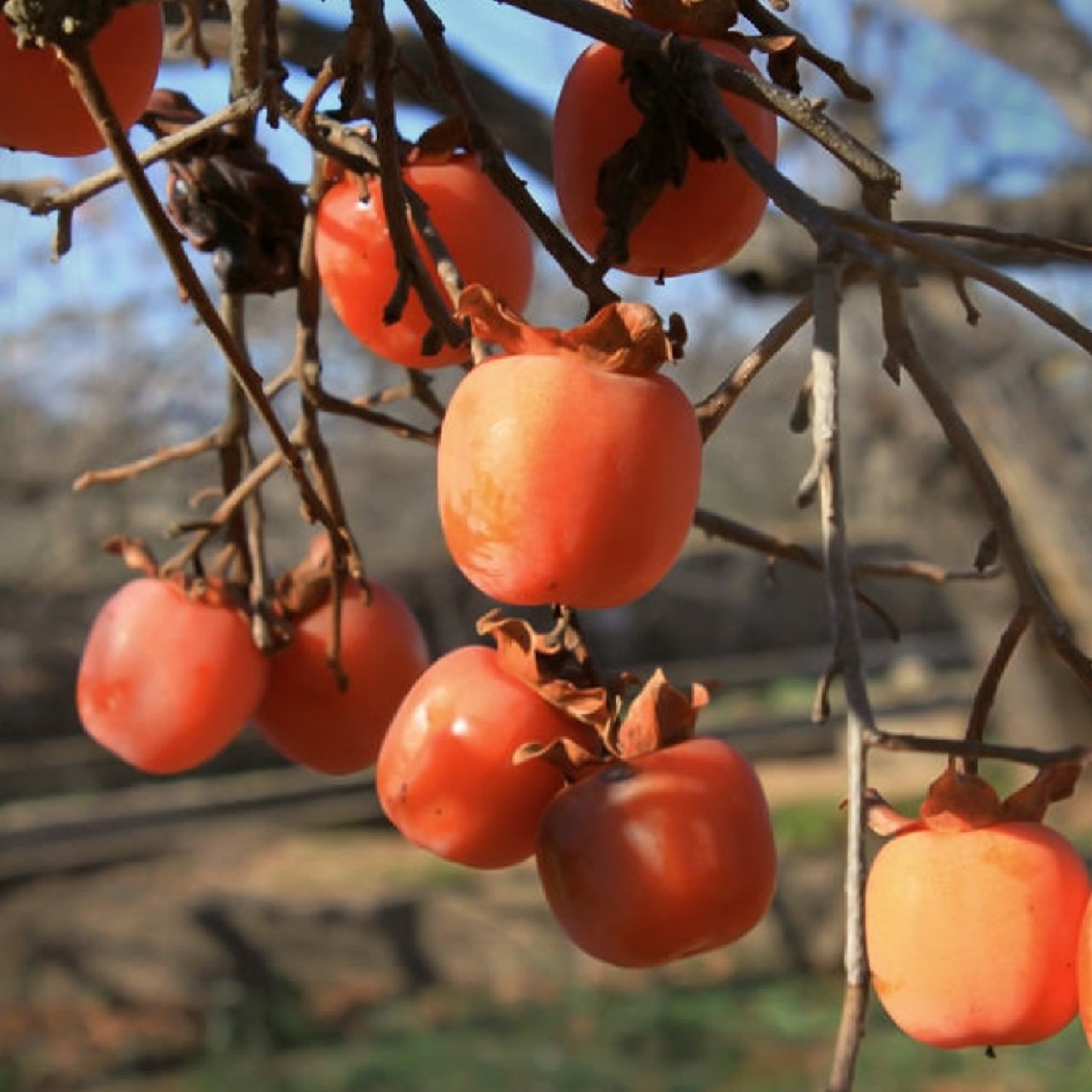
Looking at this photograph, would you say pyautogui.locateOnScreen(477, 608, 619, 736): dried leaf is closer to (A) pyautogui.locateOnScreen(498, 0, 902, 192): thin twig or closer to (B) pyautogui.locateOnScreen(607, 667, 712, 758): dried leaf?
(B) pyautogui.locateOnScreen(607, 667, 712, 758): dried leaf

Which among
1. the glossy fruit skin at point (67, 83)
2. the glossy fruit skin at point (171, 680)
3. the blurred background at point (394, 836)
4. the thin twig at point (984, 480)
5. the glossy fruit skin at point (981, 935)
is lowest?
the blurred background at point (394, 836)

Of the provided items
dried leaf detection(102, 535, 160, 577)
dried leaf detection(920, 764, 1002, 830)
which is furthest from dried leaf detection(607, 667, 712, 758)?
dried leaf detection(102, 535, 160, 577)

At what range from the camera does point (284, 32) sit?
143 centimetres

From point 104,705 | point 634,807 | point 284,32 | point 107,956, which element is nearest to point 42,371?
point 107,956

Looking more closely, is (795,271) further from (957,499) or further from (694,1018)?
(694,1018)

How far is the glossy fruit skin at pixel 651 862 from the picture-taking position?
0.69m

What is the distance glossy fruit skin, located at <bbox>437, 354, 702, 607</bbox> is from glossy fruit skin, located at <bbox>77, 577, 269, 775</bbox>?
0.39 metres

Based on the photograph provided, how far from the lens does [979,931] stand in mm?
665

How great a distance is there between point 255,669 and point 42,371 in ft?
17.9

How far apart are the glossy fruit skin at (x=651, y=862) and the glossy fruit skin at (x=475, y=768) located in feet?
0.13

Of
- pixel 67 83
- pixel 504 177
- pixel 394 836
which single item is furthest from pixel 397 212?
pixel 394 836

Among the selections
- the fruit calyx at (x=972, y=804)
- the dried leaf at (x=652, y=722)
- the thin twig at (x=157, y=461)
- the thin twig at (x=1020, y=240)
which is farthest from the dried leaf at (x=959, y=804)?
the thin twig at (x=157, y=461)

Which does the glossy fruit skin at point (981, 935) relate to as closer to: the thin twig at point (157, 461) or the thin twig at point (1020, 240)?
the thin twig at point (1020, 240)

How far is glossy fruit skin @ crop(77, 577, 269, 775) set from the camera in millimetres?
965
